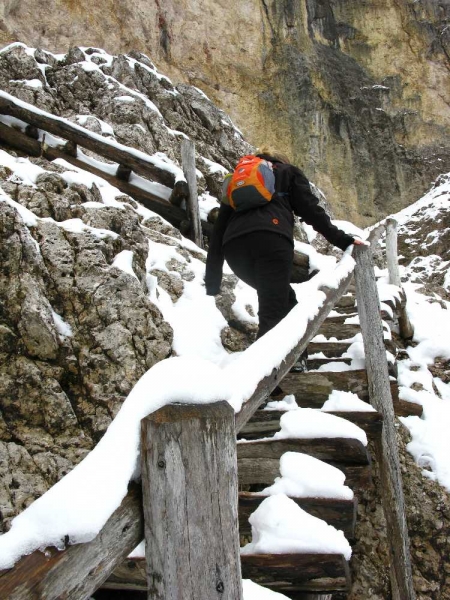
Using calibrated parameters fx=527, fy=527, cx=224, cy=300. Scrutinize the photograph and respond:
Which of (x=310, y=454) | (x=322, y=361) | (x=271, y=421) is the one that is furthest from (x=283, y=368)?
(x=322, y=361)

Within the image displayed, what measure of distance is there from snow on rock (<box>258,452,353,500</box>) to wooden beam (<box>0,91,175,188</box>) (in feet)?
17.0

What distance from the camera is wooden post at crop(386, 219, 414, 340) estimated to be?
6.38m

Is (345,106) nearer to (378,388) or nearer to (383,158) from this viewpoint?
(383,158)

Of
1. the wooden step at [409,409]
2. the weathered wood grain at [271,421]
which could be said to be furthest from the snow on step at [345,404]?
the wooden step at [409,409]

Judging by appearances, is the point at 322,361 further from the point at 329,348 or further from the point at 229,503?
the point at 229,503

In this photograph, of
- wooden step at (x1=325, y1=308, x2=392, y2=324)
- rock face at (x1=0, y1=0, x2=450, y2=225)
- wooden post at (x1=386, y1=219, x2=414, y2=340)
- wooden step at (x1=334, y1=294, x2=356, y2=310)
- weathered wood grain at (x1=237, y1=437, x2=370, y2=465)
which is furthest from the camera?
rock face at (x1=0, y1=0, x2=450, y2=225)

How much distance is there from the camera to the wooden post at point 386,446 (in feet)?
12.4

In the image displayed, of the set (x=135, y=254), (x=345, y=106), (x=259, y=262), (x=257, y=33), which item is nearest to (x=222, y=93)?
(x=257, y=33)

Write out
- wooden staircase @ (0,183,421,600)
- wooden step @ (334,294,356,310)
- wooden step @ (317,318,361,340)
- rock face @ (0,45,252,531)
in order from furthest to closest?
wooden step @ (334,294,356,310) → wooden step @ (317,318,361,340) → rock face @ (0,45,252,531) → wooden staircase @ (0,183,421,600)

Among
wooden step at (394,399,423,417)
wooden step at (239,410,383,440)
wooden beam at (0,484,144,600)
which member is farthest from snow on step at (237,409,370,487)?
wooden step at (394,399,423,417)

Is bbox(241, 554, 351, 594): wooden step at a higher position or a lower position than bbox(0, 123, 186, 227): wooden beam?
lower

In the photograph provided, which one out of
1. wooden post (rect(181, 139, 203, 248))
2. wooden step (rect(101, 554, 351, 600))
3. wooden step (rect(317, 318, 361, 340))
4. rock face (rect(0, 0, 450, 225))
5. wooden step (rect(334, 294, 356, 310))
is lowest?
wooden step (rect(101, 554, 351, 600))

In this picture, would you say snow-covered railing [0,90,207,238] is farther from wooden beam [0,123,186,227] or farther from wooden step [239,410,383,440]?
wooden step [239,410,383,440]

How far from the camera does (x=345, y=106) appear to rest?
22578 mm
